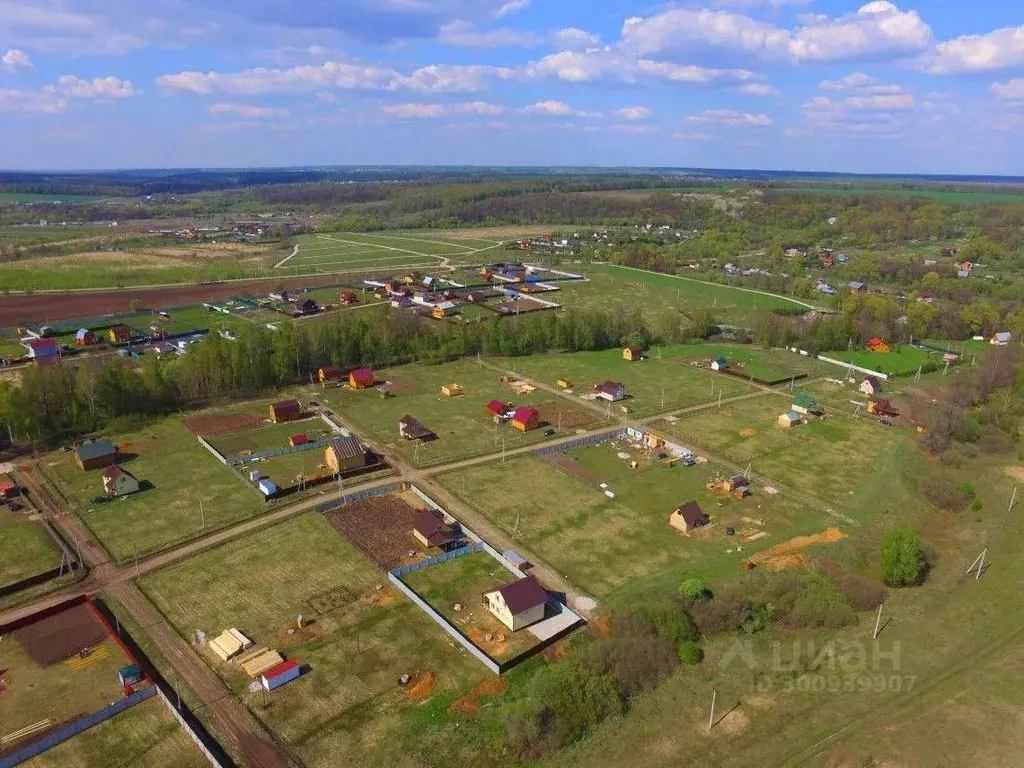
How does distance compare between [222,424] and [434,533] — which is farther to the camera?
[222,424]

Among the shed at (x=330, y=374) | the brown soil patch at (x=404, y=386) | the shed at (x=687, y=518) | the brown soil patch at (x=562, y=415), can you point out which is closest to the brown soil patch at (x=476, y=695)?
the shed at (x=687, y=518)

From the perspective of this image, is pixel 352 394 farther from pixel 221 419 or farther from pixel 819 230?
pixel 819 230

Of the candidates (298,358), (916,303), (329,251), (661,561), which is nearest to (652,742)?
(661,561)

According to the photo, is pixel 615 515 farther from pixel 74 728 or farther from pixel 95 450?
pixel 95 450

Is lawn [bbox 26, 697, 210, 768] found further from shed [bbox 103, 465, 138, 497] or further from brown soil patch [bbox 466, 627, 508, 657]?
shed [bbox 103, 465, 138, 497]

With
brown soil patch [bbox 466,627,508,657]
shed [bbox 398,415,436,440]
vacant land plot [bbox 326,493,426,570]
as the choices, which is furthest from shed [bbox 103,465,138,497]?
brown soil patch [bbox 466,627,508,657]

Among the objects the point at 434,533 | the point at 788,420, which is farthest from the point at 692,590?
the point at 788,420
